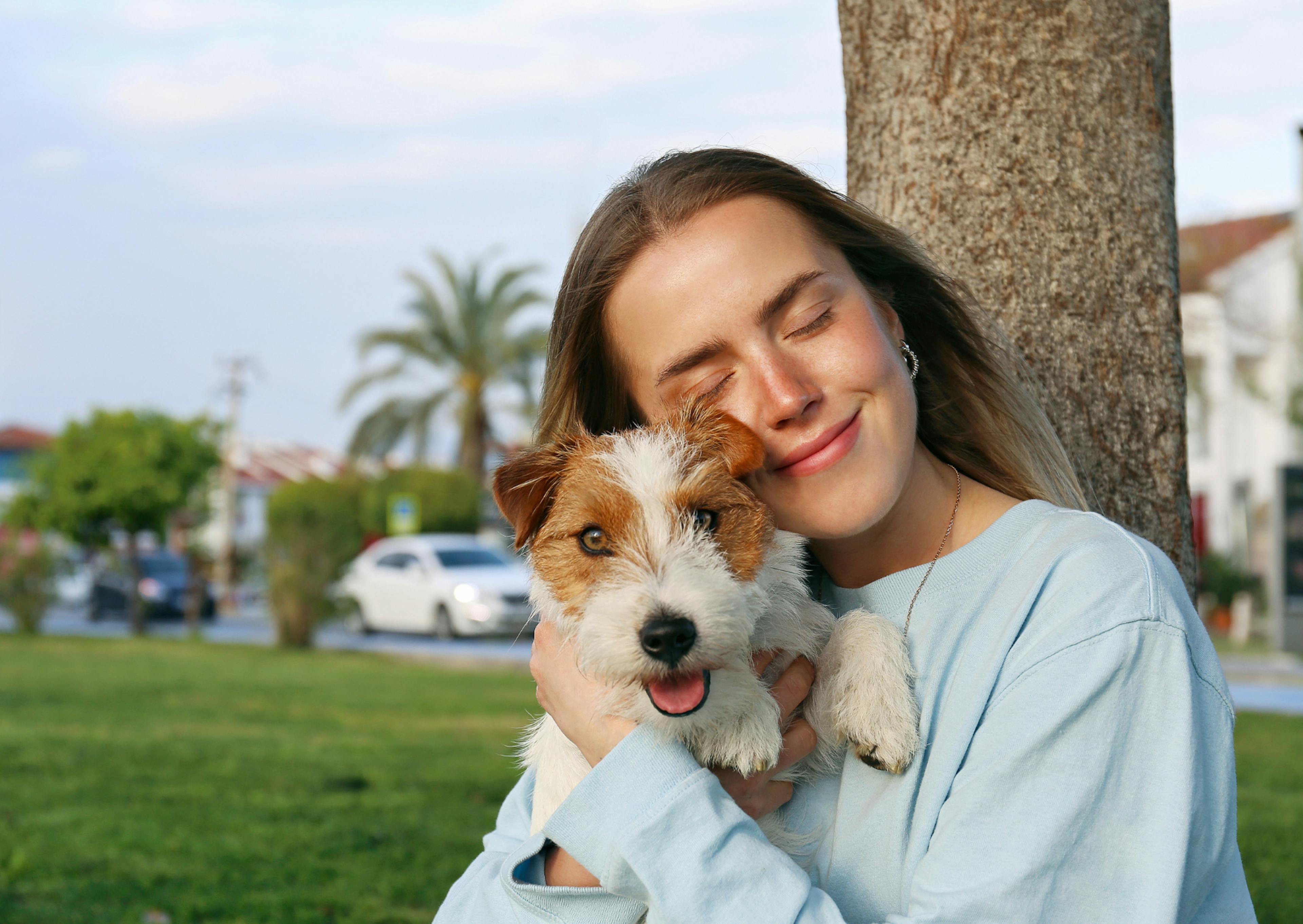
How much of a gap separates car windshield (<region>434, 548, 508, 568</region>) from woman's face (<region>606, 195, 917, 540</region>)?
20.6 meters

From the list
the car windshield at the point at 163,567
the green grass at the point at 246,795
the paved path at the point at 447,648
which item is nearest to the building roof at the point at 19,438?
the paved path at the point at 447,648

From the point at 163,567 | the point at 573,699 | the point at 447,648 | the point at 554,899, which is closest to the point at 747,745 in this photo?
the point at 573,699

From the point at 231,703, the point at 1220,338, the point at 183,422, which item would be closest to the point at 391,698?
the point at 231,703

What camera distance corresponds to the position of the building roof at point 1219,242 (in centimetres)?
2648

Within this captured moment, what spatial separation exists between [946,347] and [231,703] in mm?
11366

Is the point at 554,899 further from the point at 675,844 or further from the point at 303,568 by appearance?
the point at 303,568

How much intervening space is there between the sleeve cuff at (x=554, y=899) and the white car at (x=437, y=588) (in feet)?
62.4

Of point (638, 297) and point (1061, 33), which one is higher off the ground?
point (1061, 33)

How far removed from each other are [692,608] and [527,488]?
56 centimetres

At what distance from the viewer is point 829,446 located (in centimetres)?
231

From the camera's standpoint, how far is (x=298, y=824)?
22.7ft

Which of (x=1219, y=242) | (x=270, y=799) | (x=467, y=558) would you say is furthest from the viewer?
(x=1219, y=242)

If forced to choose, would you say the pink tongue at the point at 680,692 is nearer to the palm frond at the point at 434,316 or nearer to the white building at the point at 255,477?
the palm frond at the point at 434,316

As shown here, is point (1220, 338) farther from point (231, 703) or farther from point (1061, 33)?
point (1061, 33)
